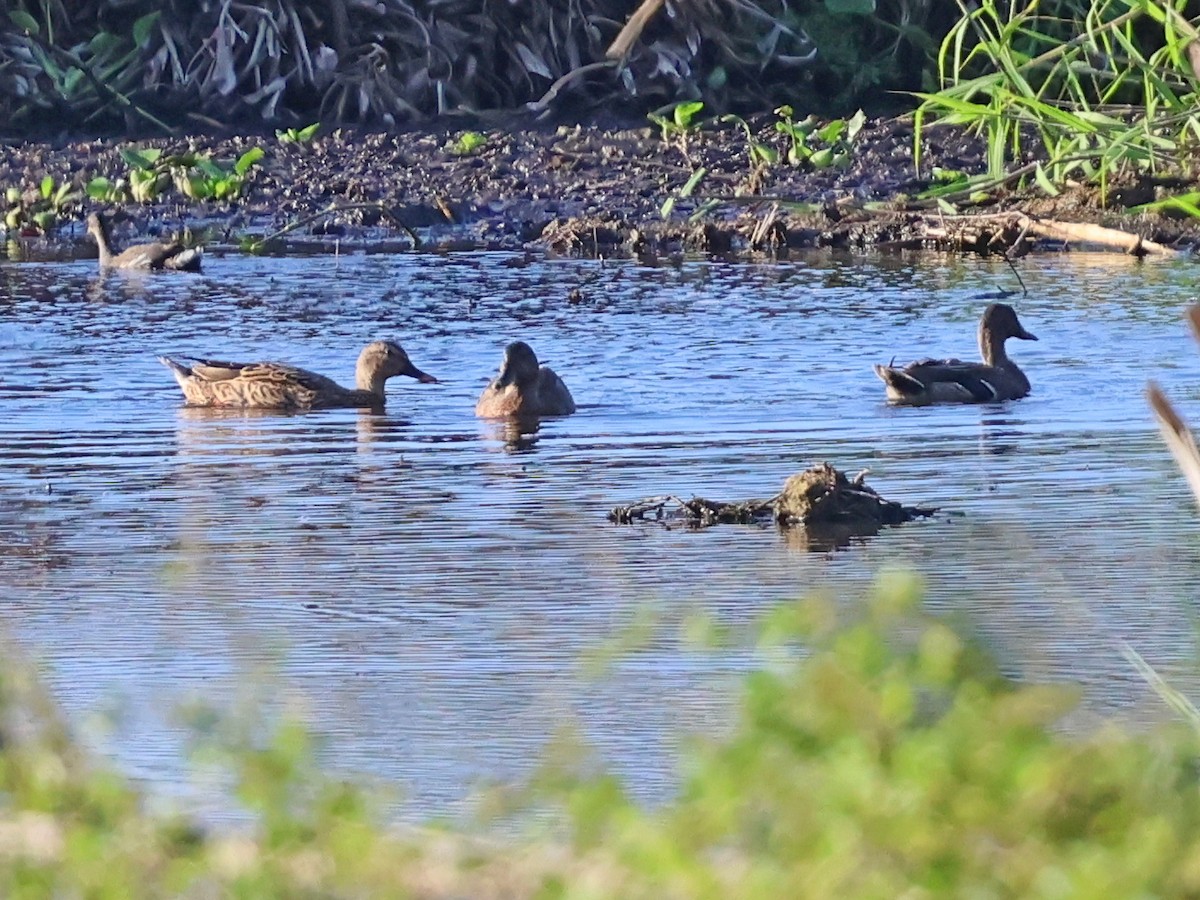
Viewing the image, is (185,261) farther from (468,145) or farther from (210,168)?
(468,145)

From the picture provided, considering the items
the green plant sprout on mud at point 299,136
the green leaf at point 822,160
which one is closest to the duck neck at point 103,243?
the green plant sprout on mud at point 299,136

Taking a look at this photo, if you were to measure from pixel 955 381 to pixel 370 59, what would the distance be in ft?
37.4

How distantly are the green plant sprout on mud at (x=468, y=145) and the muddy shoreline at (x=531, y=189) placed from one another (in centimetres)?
2

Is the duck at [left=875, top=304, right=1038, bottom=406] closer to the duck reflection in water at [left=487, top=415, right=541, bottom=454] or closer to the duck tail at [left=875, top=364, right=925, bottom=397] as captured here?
the duck tail at [left=875, top=364, right=925, bottom=397]

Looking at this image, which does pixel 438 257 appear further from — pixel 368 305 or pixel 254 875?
pixel 254 875

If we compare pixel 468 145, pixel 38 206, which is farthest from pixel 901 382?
pixel 38 206

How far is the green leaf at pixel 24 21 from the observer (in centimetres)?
2098

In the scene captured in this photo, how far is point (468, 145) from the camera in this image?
19.7 metres

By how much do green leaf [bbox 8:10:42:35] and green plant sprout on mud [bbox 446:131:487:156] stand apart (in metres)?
3.71

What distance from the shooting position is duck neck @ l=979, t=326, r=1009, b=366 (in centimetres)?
1088

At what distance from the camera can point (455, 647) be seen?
232 inches

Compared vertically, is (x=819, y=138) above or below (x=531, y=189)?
above

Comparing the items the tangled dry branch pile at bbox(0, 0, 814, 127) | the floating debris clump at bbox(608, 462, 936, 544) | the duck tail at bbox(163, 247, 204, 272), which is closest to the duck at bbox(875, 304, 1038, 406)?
the floating debris clump at bbox(608, 462, 936, 544)

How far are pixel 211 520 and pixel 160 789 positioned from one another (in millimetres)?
3065
